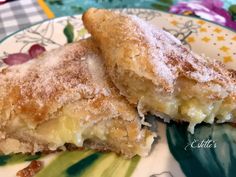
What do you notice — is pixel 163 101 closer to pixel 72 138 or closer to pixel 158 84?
pixel 158 84

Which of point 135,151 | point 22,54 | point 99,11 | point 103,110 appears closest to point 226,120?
point 135,151

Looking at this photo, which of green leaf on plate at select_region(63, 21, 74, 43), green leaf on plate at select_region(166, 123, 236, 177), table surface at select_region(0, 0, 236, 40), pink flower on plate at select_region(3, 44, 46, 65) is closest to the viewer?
green leaf on plate at select_region(166, 123, 236, 177)

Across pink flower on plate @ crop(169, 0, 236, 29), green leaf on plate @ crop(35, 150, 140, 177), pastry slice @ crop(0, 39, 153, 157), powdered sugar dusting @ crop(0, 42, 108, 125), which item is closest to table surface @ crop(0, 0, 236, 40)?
pink flower on plate @ crop(169, 0, 236, 29)

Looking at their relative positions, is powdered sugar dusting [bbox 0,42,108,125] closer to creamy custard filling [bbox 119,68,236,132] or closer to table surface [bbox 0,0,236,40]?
creamy custard filling [bbox 119,68,236,132]

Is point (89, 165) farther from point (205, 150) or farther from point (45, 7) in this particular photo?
point (45, 7)

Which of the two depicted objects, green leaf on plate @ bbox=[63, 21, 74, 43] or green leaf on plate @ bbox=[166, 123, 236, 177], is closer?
green leaf on plate @ bbox=[166, 123, 236, 177]
